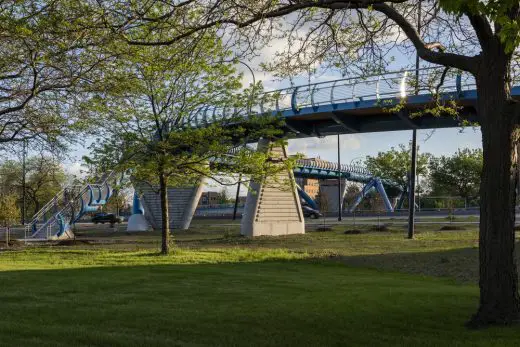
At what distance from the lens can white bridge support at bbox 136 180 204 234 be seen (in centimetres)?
5128

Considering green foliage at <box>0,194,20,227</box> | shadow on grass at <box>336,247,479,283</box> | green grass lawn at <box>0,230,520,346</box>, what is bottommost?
shadow on grass at <box>336,247,479,283</box>

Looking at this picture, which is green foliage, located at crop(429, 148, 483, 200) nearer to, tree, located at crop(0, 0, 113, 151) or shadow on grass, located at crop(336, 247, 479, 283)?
shadow on grass, located at crop(336, 247, 479, 283)

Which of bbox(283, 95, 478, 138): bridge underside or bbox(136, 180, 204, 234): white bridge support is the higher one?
bbox(283, 95, 478, 138): bridge underside

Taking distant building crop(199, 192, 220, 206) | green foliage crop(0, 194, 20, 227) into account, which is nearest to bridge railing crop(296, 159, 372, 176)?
green foliage crop(0, 194, 20, 227)

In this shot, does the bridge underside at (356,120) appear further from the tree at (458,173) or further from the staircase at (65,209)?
the tree at (458,173)

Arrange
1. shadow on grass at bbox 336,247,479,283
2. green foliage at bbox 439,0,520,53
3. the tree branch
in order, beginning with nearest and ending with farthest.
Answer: green foliage at bbox 439,0,520,53, the tree branch, shadow on grass at bbox 336,247,479,283

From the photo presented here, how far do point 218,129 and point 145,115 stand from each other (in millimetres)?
2898

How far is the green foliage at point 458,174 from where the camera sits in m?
Result: 81.8

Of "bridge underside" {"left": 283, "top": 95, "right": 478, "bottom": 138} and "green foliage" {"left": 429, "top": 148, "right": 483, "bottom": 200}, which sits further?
"green foliage" {"left": 429, "top": 148, "right": 483, "bottom": 200}

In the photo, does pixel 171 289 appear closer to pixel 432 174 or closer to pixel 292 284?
pixel 292 284

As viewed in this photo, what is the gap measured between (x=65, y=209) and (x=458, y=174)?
6044 centimetres

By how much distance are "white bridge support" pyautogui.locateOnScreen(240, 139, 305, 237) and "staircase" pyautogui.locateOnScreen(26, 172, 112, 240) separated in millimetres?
9018

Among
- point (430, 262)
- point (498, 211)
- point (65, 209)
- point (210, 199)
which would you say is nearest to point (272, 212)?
point (65, 209)

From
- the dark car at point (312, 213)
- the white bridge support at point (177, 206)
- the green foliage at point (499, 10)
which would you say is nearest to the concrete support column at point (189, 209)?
the white bridge support at point (177, 206)
